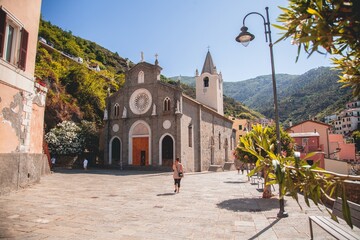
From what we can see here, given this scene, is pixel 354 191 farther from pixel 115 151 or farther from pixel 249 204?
pixel 115 151

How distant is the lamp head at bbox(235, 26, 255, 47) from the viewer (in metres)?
8.10

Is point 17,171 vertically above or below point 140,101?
below

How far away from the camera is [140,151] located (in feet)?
97.9

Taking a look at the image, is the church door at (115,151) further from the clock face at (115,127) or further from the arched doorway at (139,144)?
the arched doorway at (139,144)

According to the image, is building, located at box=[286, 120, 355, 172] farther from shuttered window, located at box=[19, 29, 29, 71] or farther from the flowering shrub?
the flowering shrub

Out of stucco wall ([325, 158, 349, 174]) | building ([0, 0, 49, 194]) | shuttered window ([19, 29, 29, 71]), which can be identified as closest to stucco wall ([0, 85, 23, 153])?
building ([0, 0, 49, 194])

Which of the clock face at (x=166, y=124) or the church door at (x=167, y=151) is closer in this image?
the church door at (x=167, y=151)

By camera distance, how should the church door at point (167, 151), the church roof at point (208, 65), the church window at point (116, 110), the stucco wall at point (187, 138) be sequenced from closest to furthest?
the church door at point (167, 151) < the stucco wall at point (187, 138) < the church window at point (116, 110) < the church roof at point (208, 65)

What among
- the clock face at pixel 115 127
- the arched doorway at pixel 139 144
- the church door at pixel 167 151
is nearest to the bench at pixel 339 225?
the church door at pixel 167 151

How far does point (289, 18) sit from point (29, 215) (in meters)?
7.42

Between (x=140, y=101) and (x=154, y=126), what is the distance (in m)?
4.15

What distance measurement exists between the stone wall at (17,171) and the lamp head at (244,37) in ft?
30.5

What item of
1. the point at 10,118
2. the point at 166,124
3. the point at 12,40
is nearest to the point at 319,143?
the point at 166,124

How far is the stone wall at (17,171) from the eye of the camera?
8789mm
